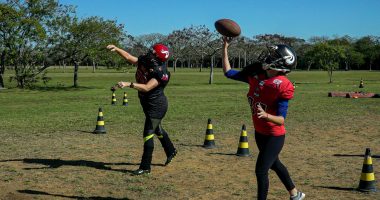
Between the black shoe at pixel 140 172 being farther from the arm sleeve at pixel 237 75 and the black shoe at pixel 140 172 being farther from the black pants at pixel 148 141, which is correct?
the arm sleeve at pixel 237 75

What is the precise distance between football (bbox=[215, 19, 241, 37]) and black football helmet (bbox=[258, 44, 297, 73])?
1.21 m

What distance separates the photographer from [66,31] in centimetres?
4169

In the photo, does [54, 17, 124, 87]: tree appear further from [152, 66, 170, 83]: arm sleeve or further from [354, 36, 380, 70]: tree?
[354, 36, 380, 70]: tree

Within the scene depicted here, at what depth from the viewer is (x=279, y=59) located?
5641 millimetres

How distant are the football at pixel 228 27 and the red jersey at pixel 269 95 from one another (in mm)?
1205

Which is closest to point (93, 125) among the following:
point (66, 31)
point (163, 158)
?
point (163, 158)

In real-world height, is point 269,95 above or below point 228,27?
below

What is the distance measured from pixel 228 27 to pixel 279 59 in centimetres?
146

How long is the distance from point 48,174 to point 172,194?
99.5 inches

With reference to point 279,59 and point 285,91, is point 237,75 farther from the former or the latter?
point 285,91

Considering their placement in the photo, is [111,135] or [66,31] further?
[66,31]

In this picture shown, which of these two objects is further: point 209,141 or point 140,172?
point 209,141

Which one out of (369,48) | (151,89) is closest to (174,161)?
(151,89)

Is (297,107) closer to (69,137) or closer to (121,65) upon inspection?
(69,137)
